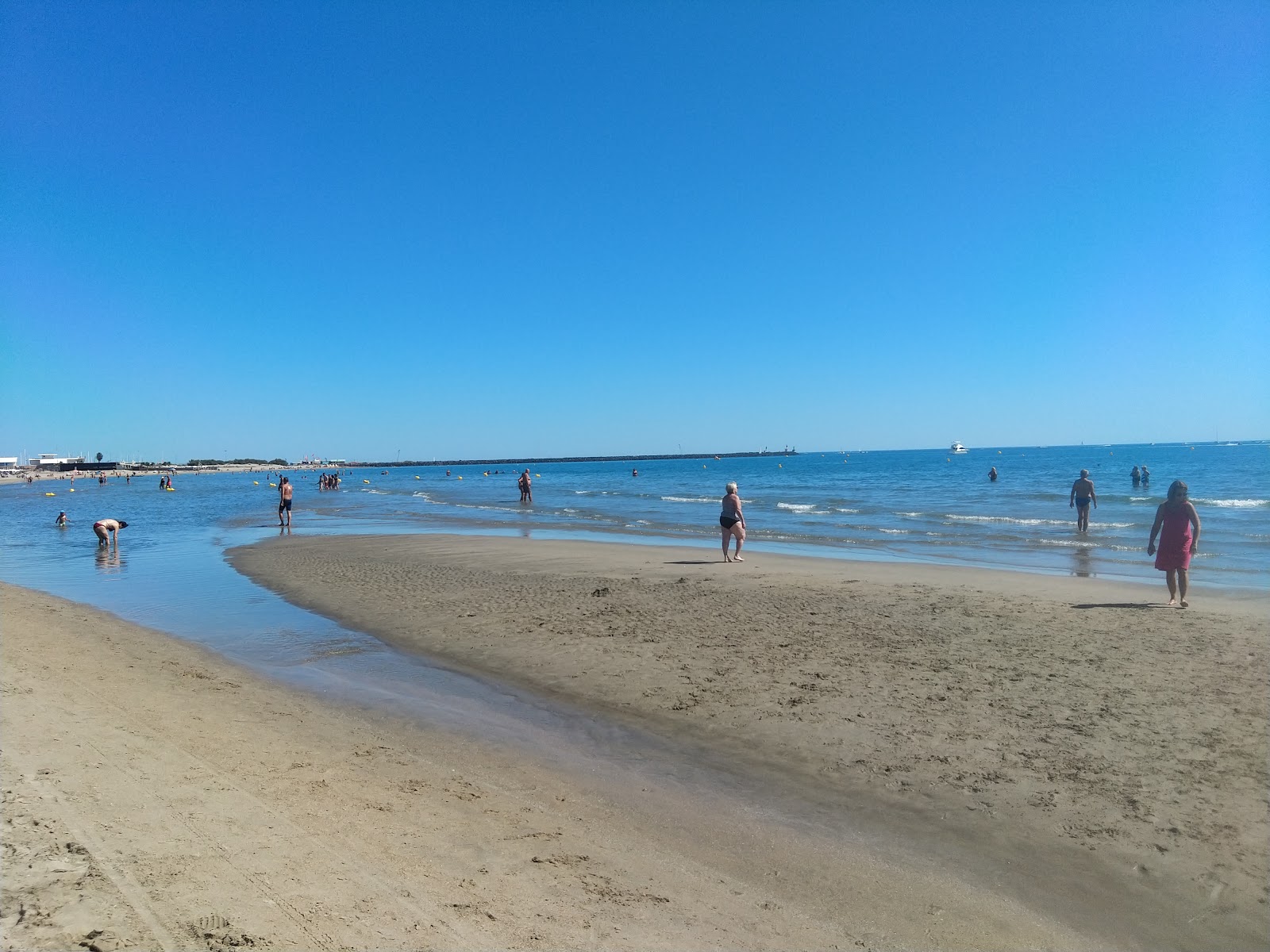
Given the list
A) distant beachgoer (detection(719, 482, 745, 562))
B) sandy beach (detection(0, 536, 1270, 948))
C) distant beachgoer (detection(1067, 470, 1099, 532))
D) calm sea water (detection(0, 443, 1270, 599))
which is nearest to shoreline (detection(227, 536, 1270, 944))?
sandy beach (detection(0, 536, 1270, 948))

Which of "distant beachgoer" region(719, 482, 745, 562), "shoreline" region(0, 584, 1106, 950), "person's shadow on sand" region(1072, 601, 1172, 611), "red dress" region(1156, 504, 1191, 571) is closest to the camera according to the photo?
"shoreline" region(0, 584, 1106, 950)

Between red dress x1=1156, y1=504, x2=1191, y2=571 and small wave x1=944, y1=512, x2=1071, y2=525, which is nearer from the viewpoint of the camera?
red dress x1=1156, y1=504, x2=1191, y2=571

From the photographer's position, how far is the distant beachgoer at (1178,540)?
10727 millimetres

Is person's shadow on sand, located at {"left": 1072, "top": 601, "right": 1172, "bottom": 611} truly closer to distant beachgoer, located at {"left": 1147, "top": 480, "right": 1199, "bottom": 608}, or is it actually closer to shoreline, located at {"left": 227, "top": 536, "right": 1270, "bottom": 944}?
Result: shoreline, located at {"left": 227, "top": 536, "right": 1270, "bottom": 944}

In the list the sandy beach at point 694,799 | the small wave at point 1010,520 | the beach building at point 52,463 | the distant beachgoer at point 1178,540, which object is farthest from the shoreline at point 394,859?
the beach building at point 52,463

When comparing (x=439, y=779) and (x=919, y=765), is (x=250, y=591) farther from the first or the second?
(x=919, y=765)

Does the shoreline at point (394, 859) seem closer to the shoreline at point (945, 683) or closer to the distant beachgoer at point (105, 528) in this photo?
the shoreline at point (945, 683)

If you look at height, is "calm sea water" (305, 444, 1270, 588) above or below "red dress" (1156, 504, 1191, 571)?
below

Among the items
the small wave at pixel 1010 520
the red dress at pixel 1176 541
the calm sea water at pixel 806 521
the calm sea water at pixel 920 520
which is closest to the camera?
the red dress at pixel 1176 541

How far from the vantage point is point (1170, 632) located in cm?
897

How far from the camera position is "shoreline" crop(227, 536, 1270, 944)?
476cm

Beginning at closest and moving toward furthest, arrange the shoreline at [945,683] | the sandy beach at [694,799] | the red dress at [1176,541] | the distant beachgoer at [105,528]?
Answer: the sandy beach at [694,799] → the shoreline at [945,683] → the red dress at [1176,541] → the distant beachgoer at [105,528]

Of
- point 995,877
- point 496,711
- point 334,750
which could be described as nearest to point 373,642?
point 496,711

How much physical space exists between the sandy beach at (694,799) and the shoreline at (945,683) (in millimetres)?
35
